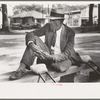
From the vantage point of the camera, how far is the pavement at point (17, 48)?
375cm

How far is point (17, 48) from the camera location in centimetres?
377

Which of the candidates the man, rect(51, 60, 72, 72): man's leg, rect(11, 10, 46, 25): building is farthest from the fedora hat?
rect(51, 60, 72, 72): man's leg

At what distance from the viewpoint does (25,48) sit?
3.73 m

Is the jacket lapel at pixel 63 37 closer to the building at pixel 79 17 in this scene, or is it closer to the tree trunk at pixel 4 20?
the building at pixel 79 17

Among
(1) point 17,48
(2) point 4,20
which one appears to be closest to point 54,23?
(1) point 17,48

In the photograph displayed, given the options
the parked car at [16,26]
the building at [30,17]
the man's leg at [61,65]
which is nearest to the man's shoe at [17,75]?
Answer: the man's leg at [61,65]

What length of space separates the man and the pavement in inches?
4.0

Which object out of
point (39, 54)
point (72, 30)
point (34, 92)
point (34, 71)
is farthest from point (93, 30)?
point (34, 92)

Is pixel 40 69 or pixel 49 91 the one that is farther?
pixel 49 91

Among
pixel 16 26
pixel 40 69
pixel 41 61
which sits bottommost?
pixel 40 69

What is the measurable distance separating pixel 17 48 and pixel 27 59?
0.29 m

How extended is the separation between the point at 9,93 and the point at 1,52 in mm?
795

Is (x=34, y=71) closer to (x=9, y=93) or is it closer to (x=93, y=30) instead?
(x=9, y=93)

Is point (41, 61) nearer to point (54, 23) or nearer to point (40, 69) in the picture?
point (40, 69)
